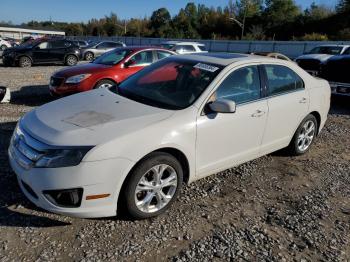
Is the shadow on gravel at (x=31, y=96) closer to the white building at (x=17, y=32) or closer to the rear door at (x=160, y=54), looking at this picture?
the rear door at (x=160, y=54)

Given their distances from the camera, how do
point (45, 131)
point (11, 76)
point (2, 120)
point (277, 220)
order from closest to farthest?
1. point (45, 131)
2. point (277, 220)
3. point (2, 120)
4. point (11, 76)

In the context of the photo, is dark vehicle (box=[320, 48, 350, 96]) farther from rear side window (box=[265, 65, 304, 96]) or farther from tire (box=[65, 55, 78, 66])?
tire (box=[65, 55, 78, 66])

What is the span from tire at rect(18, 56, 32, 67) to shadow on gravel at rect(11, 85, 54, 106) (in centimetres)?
789

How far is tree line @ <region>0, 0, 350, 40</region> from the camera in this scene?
61.7 meters

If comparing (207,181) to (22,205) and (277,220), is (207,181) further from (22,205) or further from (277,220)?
(22,205)

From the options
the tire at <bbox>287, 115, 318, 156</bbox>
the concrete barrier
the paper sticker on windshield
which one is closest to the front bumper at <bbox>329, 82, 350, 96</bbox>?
the tire at <bbox>287, 115, 318, 156</bbox>

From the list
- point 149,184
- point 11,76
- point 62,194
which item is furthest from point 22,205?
point 11,76

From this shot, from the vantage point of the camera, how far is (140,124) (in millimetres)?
3520

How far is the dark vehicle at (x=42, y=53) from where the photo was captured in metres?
18.2

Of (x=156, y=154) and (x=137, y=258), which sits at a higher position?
(x=156, y=154)

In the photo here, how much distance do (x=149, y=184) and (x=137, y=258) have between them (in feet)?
2.39

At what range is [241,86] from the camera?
441 cm

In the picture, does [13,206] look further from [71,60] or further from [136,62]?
[71,60]

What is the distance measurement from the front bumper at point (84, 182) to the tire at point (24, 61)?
16.5 metres
